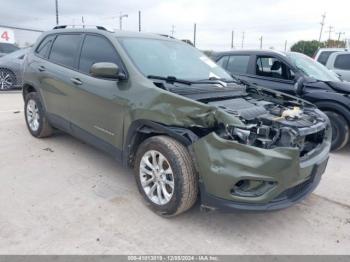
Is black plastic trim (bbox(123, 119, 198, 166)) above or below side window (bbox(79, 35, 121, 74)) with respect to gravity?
below

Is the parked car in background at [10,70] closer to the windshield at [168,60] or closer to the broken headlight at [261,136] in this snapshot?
the windshield at [168,60]

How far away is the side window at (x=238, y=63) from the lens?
6885 mm

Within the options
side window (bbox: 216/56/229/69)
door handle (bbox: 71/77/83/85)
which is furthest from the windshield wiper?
side window (bbox: 216/56/229/69)

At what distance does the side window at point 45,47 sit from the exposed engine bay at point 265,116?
9.09 ft

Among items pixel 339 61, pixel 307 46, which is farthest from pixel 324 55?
pixel 307 46

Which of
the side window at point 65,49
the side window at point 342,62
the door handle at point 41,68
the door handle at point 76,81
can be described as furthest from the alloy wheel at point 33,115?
the side window at point 342,62

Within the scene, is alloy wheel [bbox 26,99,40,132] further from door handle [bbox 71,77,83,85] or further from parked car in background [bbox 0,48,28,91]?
parked car in background [bbox 0,48,28,91]

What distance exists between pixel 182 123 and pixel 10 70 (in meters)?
9.72

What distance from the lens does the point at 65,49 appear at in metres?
4.75

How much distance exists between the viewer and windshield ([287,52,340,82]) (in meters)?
6.23

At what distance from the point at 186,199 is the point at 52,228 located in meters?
1.25

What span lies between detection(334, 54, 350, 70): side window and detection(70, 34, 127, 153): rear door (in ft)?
26.1

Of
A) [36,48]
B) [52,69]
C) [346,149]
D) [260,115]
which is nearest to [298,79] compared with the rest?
[346,149]

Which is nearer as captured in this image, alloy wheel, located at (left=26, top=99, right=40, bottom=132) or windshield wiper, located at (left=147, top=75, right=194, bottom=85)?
windshield wiper, located at (left=147, top=75, right=194, bottom=85)
